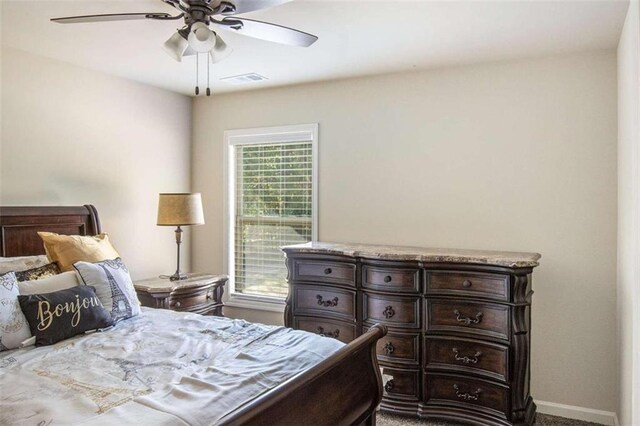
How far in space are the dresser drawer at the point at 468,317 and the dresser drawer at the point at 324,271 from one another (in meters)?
0.59

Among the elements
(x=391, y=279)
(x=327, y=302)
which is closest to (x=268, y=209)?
(x=327, y=302)

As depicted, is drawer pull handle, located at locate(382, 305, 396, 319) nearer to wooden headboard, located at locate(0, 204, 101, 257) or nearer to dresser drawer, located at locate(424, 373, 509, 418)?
dresser drawer, located at locate(424, 373, 509, 418)

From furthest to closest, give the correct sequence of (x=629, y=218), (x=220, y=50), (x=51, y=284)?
(x=51, y=284) → (x=629, y=218) → (x=220, y=50)

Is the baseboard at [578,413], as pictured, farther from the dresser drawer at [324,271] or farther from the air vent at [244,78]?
the air vent at [244,78]

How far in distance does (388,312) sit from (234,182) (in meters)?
2.23

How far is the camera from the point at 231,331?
7.79 ft

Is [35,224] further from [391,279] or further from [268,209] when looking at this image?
[391,279]

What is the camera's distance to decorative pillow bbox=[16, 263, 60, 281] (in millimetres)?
2582

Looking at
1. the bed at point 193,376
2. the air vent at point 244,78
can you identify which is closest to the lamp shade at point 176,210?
the air vent at point 244,78

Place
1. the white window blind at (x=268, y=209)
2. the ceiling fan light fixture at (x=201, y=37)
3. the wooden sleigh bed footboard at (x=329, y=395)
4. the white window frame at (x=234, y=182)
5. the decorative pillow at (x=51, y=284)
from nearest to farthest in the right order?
the wooden sleigh bed footboard at (x=329, y=395), the ceiling fan light fixture at (x=201, y=37), the decorative pillow at (x=51, y=284), the white window frame at (x=234, y=182), the white window blind at (x=268, y=209)

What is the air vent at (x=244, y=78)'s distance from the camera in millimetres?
3855

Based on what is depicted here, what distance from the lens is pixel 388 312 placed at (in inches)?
123

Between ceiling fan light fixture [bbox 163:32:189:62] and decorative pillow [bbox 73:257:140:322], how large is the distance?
4.36 feet

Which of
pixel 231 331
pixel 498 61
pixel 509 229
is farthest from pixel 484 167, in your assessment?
pixel 231 331
